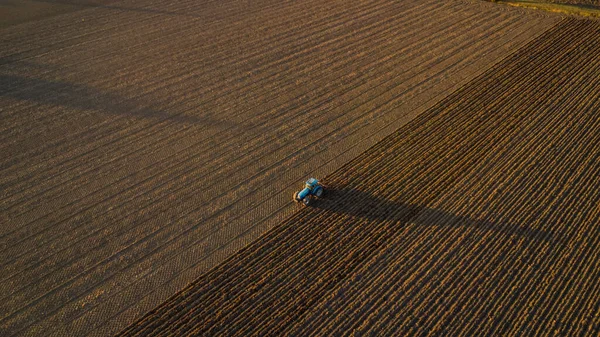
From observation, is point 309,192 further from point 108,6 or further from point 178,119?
point 108,6

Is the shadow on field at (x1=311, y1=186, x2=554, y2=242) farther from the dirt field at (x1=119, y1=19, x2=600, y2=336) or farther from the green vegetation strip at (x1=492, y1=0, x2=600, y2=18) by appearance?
Result: the green vegetation strip at (x1=492, y1=0, x2=600, y2=18)

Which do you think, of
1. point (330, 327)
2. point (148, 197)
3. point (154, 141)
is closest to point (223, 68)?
point (154, 141)

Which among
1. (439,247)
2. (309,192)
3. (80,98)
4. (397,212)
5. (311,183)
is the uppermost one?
(80,98)

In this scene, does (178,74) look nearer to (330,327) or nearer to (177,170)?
(177,170)

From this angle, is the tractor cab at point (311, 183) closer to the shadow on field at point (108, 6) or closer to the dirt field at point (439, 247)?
the dirt field at point (439, 247)

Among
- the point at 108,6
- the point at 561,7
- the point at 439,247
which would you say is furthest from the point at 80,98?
the point at 561,7

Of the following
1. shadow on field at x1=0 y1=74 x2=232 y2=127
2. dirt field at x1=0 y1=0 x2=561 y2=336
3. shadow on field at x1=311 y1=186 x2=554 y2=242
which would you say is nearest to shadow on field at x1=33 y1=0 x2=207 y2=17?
dirt field at x1=0 y1=0 x2=561 y2=336
